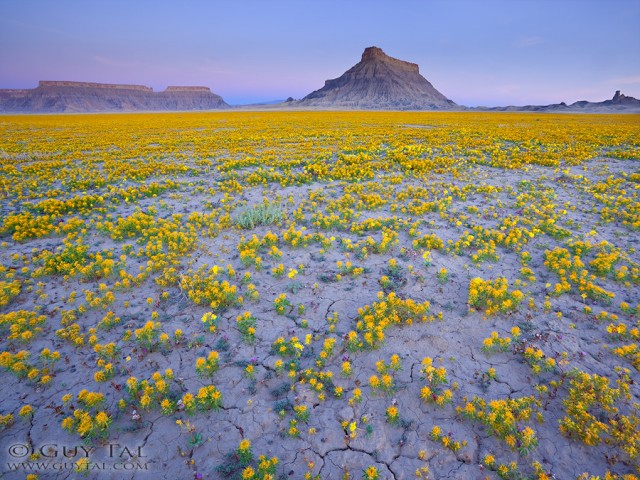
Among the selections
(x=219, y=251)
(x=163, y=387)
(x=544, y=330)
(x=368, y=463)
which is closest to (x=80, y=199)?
(x=219, y=251)

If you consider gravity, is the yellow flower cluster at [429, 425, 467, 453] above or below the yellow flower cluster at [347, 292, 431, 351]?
below

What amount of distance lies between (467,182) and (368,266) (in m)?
8.84

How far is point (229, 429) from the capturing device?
4258 mm

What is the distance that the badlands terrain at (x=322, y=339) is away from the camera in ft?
13.1

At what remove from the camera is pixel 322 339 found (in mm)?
5680

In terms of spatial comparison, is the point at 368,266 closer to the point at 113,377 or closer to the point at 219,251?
the point at 219,251

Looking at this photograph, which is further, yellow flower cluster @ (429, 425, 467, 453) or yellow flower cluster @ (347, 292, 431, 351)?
yellow flower cluster @ (347, 292, 431, 351)

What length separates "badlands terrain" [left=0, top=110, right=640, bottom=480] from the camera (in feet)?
13.1

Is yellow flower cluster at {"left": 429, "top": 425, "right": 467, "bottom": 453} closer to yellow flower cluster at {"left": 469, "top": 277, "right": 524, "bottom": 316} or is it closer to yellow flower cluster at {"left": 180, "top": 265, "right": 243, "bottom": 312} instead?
yellow flower cluster at {"left": 469, "top": 277, "right": 524, "bottom": 316}

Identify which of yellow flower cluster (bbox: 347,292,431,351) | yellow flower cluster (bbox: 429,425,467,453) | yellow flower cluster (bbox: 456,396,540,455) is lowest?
yellow flower cluster (bbox: 429,425,467,453)

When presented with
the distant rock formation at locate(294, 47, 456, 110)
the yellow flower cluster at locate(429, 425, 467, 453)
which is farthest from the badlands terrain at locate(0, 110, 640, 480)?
the distant rock formation at locate(294, 47, 456, 110)

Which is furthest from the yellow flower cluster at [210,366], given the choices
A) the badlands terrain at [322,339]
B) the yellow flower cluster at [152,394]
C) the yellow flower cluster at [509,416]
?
the yellow flower cluster at [509,416]

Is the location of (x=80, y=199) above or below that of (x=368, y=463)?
above

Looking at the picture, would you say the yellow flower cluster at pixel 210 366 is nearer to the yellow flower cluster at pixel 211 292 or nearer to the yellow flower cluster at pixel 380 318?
the yellow flower cluster at pixel 211 292
